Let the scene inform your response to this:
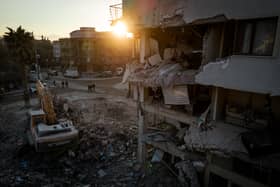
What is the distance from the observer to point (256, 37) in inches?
226

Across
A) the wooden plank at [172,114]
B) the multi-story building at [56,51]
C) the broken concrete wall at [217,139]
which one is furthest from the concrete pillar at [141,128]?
the multi-story building at [56,51]

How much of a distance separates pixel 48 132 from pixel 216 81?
9.86m

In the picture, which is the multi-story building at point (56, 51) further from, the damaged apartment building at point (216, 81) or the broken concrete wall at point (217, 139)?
the broken concrete wall at point (217, 139)

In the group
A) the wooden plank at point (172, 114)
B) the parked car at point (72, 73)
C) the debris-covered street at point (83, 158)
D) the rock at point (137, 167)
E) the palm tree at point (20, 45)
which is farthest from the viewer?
the parked car at point (72, 73)

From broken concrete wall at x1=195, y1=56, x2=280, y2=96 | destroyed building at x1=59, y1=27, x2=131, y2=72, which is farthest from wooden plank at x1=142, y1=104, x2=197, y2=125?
destroyed building at x1=59, y1=27, x2=131, y2=72

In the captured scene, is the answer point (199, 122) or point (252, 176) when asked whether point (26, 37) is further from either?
point (252, 176)

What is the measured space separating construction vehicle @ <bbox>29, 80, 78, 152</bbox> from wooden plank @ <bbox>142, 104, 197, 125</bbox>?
529cm

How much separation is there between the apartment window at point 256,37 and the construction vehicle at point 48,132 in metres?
10.3

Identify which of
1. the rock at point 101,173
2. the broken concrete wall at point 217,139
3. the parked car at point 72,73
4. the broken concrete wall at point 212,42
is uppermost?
the broken concrete wall at point 212,42

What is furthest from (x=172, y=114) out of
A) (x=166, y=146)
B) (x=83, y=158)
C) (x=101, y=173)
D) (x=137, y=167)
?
(x=83, y=158)

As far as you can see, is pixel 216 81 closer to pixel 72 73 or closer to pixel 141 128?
pixel 141 128

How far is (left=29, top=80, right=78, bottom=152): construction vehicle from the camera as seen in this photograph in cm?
1130

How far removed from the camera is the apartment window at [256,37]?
214 inches

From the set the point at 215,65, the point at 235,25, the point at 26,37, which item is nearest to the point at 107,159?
the point at 215,65
